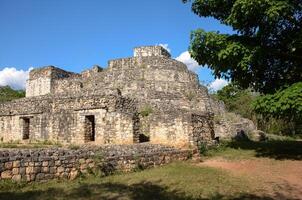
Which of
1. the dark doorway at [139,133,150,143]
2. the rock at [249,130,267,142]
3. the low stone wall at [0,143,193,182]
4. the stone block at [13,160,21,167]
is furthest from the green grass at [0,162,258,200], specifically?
the rock at [249,130,267,142]

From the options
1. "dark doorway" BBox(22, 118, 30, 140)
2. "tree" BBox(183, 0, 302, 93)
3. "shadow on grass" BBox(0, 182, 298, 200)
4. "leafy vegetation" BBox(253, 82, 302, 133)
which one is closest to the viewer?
"shadow on grass" BBox(0, 182, 298, 200)

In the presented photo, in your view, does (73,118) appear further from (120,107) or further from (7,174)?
(7,174)

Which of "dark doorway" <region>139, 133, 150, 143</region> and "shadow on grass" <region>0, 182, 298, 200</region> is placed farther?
"dark doorway" <region>139, 133, 150, 143</region>

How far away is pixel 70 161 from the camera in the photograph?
9.11 metres

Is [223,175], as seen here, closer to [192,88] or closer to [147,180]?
[147,180]

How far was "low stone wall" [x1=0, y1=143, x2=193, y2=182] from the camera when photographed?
8094 millimetres

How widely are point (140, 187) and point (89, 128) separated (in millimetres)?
8927

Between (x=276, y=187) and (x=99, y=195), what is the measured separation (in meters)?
4.47

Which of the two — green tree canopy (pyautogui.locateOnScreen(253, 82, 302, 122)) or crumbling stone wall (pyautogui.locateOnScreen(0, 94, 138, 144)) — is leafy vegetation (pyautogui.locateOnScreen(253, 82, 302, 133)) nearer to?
green tree canopy (pyautogui.locateOnScreen(253, 82, 302, 122))

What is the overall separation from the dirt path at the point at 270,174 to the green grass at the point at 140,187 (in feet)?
1.61

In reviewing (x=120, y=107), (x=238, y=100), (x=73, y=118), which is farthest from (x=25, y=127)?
(x=238, y=100)

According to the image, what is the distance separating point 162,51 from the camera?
27141mm

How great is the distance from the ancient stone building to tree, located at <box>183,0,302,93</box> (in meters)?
2.63

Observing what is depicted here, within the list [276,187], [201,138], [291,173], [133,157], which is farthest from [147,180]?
[201,138]
